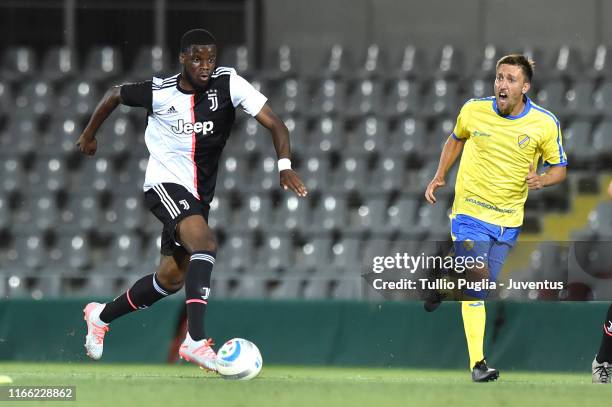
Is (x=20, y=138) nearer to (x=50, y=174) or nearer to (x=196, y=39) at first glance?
(x=50, y=174)

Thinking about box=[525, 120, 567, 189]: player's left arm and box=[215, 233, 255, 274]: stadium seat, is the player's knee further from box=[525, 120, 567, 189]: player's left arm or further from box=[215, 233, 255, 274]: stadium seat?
box=[215, 233, 255, 274]: stadium seat

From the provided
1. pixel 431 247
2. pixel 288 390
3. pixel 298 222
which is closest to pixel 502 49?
pixel 298 222

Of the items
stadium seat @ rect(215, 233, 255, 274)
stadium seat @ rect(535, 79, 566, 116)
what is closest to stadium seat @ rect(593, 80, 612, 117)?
stadium seat @ rect(535, 79, 566, 116)

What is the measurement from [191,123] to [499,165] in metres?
1.94

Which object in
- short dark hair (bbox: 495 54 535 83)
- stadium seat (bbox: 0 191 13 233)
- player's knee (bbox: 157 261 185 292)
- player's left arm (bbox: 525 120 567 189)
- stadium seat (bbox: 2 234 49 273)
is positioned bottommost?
stadium seat (bbox: 2 234 49 273)

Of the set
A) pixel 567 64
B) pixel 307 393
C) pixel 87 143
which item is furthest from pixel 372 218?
pixel 307 393

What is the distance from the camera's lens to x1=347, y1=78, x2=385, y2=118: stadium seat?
15.1 metres

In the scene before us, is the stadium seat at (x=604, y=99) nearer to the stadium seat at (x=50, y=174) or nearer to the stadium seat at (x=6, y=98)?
the stadium seat at (x=50, y=174)

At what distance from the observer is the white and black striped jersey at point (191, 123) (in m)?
7.91

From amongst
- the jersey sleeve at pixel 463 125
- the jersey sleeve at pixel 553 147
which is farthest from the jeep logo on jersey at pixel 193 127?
the jersey sleeve at pixel 553 147

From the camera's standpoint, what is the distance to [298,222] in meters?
13.9

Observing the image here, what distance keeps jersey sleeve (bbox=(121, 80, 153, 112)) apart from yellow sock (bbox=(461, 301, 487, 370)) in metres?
2.32

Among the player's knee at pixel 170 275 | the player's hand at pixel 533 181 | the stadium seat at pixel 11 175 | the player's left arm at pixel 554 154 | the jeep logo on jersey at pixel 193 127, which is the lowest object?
the player's knee at pixel 170 275

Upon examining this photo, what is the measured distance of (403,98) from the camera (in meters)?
15.2
